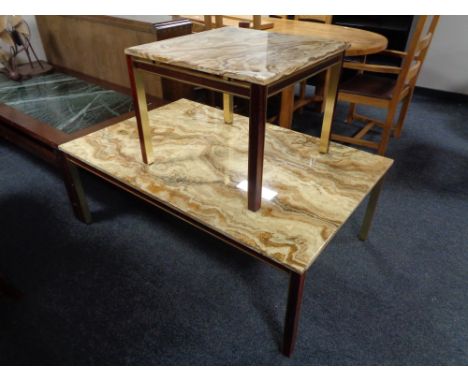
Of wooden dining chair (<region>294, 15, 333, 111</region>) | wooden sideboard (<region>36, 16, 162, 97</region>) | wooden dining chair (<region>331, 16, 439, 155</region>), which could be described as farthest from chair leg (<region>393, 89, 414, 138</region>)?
wooden sideboard (<region>36, 16, 162, 97</region>)

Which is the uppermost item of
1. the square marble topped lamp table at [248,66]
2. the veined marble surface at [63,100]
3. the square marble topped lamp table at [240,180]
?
the square marble topped lamp table at [248,66]

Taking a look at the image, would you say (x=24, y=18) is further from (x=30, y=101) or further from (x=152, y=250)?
(x=152, y=250)

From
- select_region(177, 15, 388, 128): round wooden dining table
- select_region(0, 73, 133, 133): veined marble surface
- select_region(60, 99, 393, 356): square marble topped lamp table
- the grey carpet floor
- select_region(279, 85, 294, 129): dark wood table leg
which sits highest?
select_region(177, 15, 388, 128): round wooden dining table

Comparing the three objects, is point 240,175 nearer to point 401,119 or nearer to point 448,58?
point 401,119

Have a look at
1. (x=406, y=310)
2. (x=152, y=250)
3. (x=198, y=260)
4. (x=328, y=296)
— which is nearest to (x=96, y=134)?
(x=152, y=250)

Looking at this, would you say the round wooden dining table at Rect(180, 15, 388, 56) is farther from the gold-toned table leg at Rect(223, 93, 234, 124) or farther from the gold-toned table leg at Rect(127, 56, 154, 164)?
the gold-toned table leg at Rect(127, 56, 154, 164)

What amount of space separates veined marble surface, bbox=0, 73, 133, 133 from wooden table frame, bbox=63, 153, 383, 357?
1.04 ft

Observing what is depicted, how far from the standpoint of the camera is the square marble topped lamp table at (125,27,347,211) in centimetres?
89

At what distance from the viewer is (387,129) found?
2055mm

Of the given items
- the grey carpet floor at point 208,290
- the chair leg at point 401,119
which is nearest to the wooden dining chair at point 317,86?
the chair leg at point 401,119

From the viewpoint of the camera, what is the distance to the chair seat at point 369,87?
6.67ft

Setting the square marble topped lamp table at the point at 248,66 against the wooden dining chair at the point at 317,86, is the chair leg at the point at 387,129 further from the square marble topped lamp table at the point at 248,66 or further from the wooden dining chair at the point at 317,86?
the square marble topped lamp table at the point at 248,66

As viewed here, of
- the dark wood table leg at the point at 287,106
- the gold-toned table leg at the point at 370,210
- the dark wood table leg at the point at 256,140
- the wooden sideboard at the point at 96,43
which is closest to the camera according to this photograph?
the dark wood table leg at the point at 256,140

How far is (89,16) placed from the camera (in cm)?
204
